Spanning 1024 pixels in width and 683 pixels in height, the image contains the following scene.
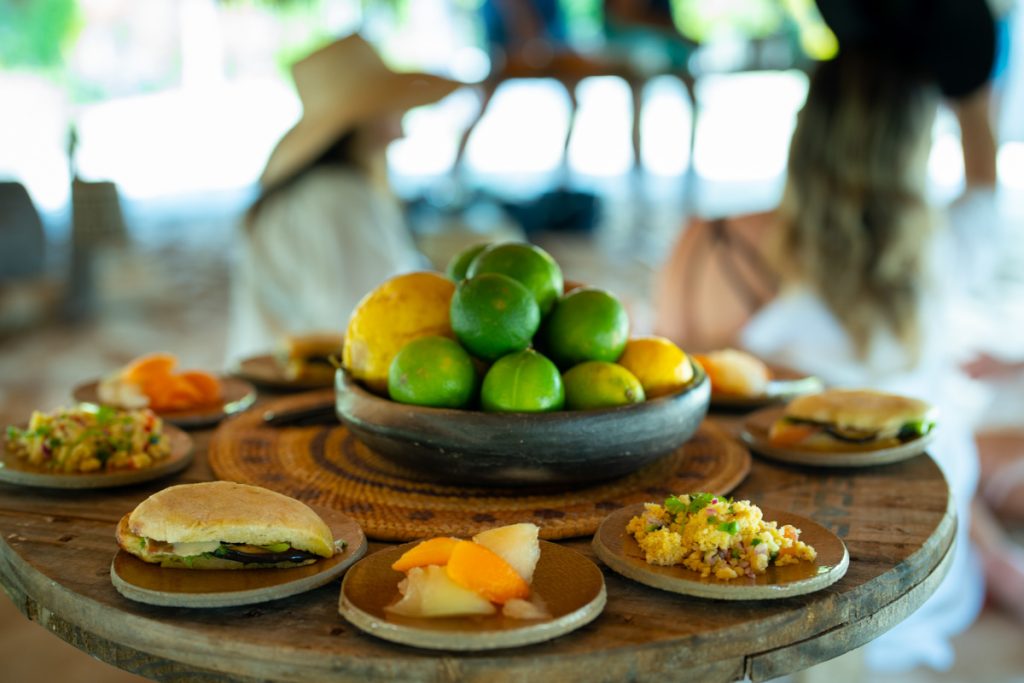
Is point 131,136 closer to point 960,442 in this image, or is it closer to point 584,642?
point 960,442

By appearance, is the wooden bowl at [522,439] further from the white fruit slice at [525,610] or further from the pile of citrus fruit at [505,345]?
the white fruit slice at [525,610]

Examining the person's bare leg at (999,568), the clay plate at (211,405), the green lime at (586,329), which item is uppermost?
the green lime at (586,329)

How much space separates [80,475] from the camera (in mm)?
1335

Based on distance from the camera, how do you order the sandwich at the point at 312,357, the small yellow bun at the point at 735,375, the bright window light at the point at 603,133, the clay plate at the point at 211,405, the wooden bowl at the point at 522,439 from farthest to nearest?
the bright window light at the point at 603,133 < the sandwich at the point at 312,357 < the small yellow bun at the point at 735,375 < the clay plate at the point at 211,405 < the wooden bowl at the point at 522,439

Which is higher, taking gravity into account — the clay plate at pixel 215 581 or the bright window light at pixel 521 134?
the clay plate at pixel 215 581

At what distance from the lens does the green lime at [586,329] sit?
52.3 inches

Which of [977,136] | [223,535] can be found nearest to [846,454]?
[223,535]

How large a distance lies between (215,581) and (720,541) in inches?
20.2

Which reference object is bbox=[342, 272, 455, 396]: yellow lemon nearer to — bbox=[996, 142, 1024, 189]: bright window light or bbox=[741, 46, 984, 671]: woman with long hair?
bbox=[741, 46, 984, 671]: woman with long hair

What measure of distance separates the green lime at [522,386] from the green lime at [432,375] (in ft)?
0.10

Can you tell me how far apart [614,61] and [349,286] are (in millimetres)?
5875

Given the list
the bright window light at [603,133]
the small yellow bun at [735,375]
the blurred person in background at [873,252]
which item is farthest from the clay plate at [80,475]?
the bright window light at [603,133]

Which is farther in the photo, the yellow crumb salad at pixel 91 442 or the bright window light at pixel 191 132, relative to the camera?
the bright window light at pixel 191 132

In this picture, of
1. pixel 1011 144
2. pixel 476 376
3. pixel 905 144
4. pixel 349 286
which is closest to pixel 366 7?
pixel 1011 144
